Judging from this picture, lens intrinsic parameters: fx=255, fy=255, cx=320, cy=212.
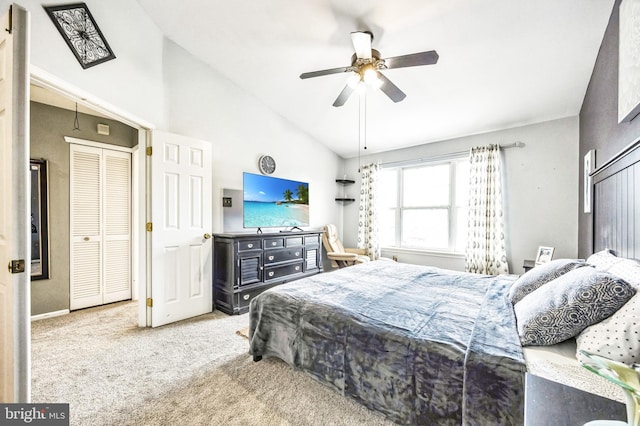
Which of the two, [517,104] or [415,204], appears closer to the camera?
[517,104]

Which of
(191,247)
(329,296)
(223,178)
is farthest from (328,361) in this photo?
(223,178)

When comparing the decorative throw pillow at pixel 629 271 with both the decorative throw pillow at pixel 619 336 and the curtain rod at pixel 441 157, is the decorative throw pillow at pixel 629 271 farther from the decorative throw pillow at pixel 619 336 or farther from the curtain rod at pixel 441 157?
the curtain rod at pixel 441 157

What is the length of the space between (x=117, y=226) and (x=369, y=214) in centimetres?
402

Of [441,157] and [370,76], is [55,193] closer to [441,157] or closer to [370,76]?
[370,76]

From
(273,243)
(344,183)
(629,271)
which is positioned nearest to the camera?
(629,271)

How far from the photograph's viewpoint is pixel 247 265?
3.23 metres

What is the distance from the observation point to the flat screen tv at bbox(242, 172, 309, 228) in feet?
11.9

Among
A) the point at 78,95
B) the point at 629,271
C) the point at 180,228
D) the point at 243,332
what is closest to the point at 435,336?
the point at 629,271

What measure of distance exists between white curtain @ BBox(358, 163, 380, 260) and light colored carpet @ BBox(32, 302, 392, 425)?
3063 millimetres

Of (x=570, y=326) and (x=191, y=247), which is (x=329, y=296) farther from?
(x=191, y=247)

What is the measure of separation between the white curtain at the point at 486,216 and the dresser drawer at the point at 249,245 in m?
3.12

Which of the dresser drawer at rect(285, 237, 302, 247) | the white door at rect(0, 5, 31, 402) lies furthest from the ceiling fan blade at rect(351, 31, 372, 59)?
the dresser drawer at rect(285, 237, 302, 247)

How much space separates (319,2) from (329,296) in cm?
241

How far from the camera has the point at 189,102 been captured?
10.3 feet
